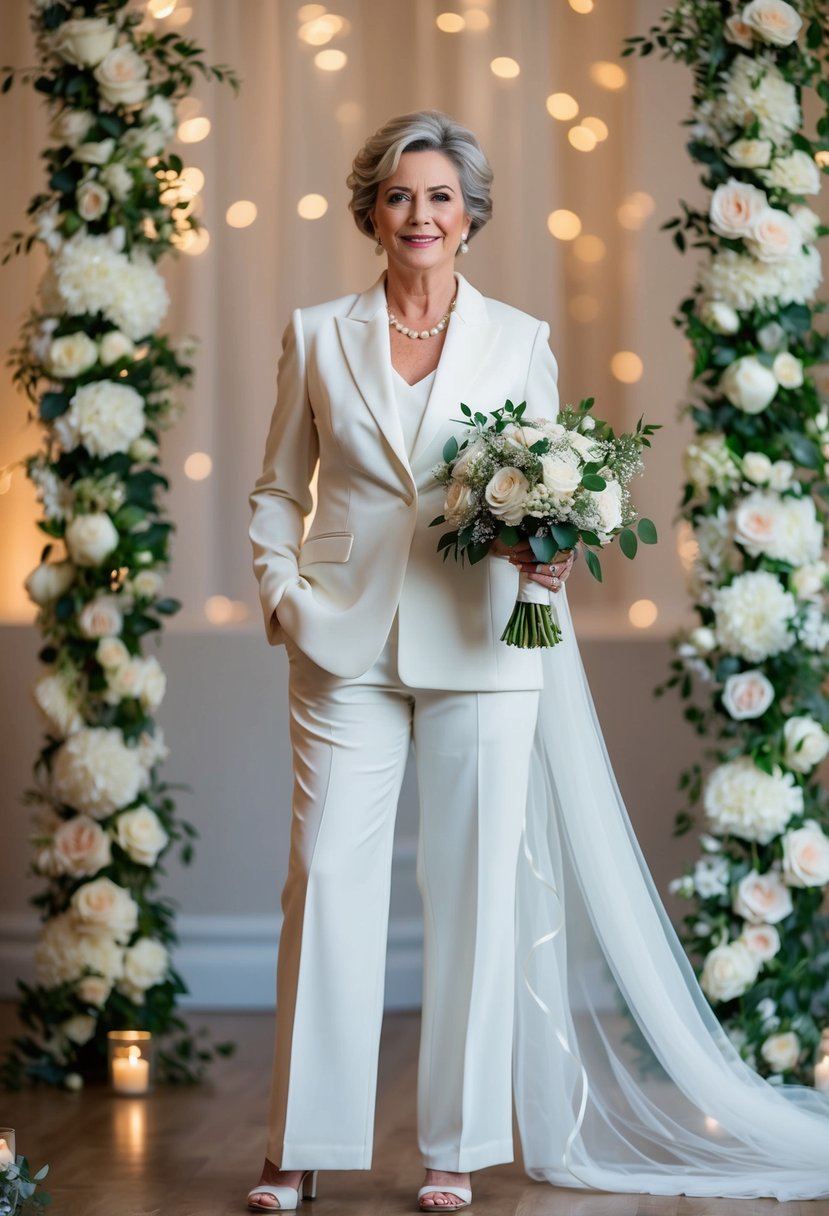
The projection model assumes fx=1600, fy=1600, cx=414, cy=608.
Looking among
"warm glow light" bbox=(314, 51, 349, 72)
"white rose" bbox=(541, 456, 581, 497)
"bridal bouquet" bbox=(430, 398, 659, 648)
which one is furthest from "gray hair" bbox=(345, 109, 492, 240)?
"warm glow light" bbox=(314, 51, 349, 72)

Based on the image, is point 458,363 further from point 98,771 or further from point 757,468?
point 98,771

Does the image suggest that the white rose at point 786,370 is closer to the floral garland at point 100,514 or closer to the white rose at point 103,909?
the floral garland at point 100,514

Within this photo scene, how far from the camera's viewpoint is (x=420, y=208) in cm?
293

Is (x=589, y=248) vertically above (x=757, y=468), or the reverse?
(x=589, y=248)

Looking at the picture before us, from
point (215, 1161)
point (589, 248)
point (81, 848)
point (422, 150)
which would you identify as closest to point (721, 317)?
point (422, 150)

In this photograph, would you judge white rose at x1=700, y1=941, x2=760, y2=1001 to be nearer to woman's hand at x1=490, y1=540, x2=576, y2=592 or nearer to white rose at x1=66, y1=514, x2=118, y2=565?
woman's hand at x1=490, y1=540, x2=576, y2=592

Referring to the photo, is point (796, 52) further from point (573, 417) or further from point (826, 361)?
point (573, 417)

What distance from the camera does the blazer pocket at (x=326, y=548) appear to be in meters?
2.97

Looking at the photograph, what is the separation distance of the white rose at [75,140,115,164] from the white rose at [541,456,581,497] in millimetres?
1750

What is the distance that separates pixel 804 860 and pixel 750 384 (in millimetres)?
1083

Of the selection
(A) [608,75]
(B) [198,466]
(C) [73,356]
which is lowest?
(B) [198,466]

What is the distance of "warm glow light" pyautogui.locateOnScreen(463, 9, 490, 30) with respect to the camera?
15.9 feet

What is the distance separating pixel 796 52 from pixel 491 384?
1315mm

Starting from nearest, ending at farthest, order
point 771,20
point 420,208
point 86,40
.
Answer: point 420,208 < point 771,20 < point 86,40
